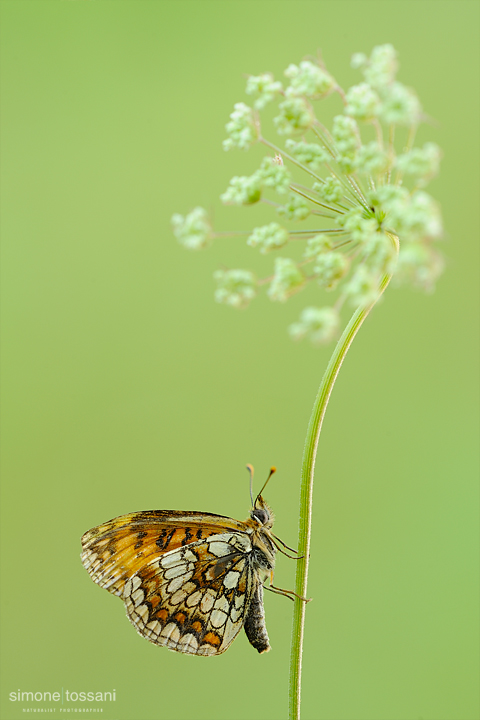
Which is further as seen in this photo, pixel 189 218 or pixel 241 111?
pixel 241 111

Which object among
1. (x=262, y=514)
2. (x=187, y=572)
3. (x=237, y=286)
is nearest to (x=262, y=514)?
(x=262, y=514)

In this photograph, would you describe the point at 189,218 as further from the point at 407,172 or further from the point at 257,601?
the point at 257,601

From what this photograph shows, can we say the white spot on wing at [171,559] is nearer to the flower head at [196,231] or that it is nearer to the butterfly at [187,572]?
the butterfly at [187,572]

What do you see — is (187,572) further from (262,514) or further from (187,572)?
(262,514)

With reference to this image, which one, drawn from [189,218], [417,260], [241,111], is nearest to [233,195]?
[189,218]

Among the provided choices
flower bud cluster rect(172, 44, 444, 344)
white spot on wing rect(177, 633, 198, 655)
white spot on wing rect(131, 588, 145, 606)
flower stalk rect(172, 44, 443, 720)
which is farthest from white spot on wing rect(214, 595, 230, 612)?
flower bud cluster rect(172, 44, 444, 344)
